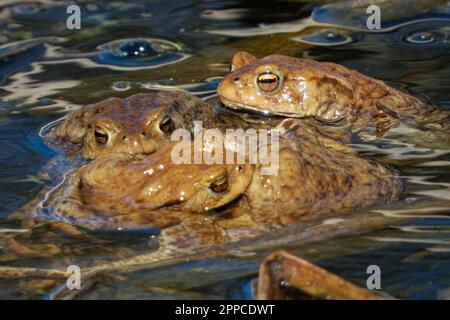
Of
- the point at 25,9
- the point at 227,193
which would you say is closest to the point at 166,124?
the point at 227,193

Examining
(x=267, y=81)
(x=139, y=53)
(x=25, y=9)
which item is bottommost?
(x=267, y=81)

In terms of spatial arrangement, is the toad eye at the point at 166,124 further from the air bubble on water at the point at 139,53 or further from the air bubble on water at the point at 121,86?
the air bubble on water at the point at 139,53

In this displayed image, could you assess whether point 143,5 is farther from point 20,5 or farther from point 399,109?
point 399,109

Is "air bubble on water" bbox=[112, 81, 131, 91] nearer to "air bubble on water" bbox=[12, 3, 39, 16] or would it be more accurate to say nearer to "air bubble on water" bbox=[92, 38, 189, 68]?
"air bubble on water" bbox=[92, 38, 189, 68]

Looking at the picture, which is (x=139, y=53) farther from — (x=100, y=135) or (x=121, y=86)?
(x=100, y=135)

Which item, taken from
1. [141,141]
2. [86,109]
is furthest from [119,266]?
[86,109]
